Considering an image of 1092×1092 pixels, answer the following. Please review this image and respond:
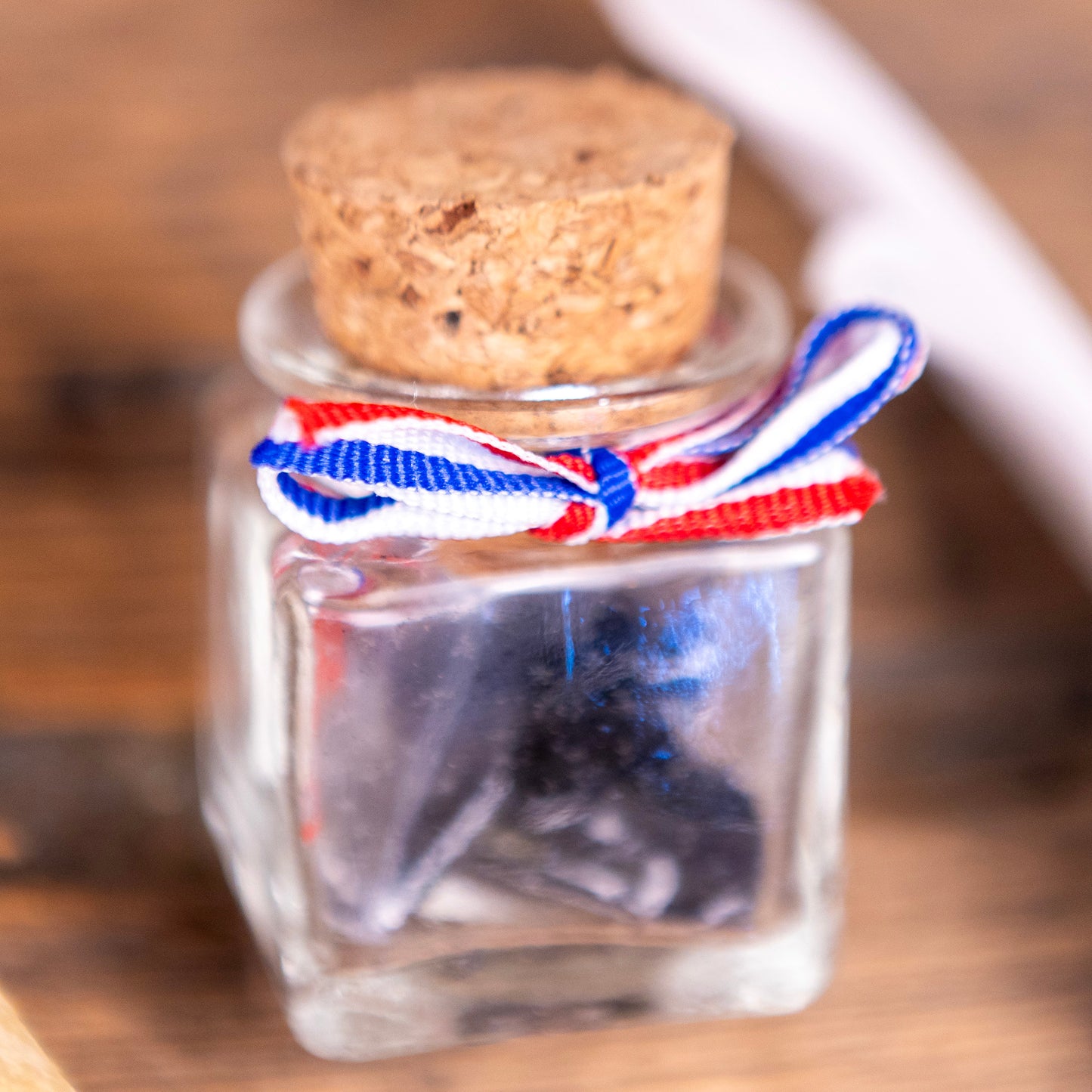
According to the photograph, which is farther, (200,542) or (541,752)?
(200,542)

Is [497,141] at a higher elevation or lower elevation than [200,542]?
higher

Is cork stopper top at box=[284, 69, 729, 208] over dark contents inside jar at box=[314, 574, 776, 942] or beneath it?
over

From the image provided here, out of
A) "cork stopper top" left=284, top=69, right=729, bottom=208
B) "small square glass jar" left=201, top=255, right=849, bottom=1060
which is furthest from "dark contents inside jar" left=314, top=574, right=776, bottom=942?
"cork stopper top" left=284, top=69, right=729, bottom=208

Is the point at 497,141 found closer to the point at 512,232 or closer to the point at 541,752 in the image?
the point at 512,232

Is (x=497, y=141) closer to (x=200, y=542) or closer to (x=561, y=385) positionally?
(x=561, y=385)

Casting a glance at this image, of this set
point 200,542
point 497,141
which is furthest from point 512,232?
point 200,542

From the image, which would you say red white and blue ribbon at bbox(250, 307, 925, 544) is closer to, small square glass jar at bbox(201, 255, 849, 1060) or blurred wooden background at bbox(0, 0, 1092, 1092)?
small square glass jar at bbox(201, 255, 849, 1060)
